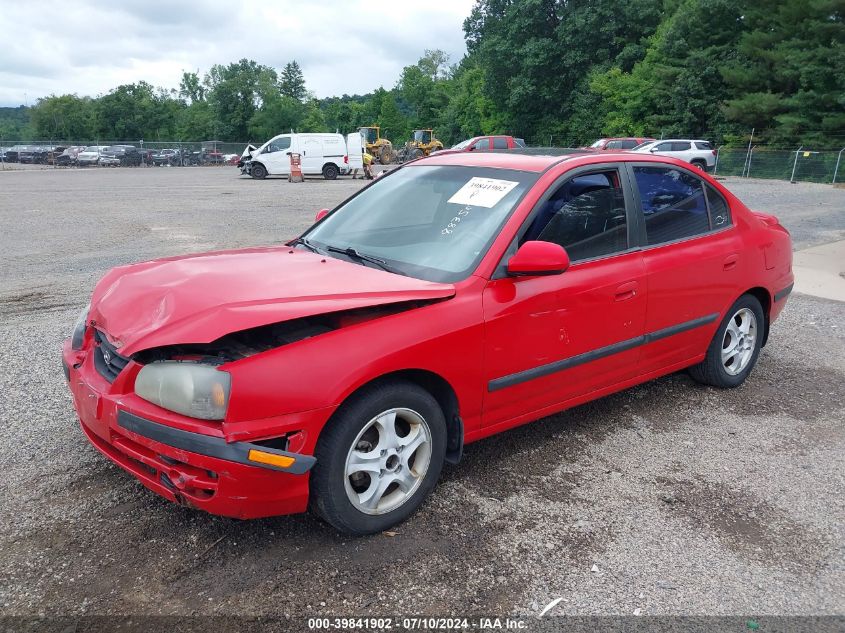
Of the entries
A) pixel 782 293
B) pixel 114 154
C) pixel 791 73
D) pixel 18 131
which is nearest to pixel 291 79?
pixel 18 131

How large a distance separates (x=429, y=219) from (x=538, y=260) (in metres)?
0.79

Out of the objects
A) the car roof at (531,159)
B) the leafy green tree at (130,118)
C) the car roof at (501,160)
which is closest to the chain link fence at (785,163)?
the car roof at (531,159)

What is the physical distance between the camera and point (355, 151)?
31953mm

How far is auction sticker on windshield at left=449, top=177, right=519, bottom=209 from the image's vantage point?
3475 millimetres

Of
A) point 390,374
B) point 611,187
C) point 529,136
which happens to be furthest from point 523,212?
point 529,136

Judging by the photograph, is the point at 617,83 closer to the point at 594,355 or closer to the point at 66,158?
the point at 66,158

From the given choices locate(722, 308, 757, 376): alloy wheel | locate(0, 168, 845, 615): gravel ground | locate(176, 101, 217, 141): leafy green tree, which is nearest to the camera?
locate(0, 168, 845, 615): gravel ground

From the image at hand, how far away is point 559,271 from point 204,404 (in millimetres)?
1672

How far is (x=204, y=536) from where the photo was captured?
283 centimetres

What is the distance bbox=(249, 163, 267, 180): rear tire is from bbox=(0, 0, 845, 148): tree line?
25.5 meters

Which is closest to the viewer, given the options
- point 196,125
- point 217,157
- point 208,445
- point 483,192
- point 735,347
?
point 208,445

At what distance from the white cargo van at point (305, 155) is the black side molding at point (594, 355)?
2814 cm

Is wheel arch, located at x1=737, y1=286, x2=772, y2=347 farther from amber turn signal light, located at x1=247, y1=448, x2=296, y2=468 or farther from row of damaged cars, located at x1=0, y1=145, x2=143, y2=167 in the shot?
row of damaged cars, located at x1=0, y1=145, x2=143, y2=167

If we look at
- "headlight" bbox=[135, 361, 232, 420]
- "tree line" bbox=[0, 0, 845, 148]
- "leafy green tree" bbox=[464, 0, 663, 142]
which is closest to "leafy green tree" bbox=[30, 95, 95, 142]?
"tree line" bbox=[0, 0, 845, 148]
